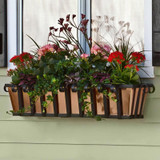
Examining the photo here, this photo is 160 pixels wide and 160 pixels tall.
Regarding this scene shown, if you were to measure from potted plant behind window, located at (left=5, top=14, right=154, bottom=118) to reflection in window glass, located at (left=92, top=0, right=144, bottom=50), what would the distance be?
0.09 m

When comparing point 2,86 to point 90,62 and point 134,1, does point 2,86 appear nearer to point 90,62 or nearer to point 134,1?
point 90,62

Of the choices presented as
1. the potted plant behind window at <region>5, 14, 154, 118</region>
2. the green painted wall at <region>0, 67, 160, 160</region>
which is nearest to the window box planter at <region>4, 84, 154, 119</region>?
the potted plant behind window at <region>5, 14, 154, 118</region>

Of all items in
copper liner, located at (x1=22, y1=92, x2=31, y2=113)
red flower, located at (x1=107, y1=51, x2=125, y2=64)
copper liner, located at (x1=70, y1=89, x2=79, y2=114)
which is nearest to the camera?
red flower, located at (x1=107, y1=51, x2=125, y2=64)

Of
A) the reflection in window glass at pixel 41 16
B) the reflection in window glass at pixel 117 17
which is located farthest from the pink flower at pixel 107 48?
the reflection in window glass at pixel 41 16

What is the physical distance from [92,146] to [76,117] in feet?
0.84

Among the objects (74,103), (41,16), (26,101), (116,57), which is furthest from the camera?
(41,16)

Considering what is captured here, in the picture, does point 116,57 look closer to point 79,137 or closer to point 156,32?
point 156,32

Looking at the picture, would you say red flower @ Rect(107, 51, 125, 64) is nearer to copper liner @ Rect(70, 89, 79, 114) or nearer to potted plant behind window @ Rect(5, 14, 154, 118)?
potted plant behind window @ Rect(5, 14, 154, 118)

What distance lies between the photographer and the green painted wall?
3369mm

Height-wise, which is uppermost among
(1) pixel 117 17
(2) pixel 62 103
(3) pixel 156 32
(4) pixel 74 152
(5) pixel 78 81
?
(1) pixel 117 17

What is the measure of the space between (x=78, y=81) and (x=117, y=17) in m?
0.61

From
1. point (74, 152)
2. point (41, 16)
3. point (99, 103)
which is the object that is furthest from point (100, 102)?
point (41, 16)

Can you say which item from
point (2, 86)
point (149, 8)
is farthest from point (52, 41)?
point (149, 8)

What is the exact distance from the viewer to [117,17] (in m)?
3.47
